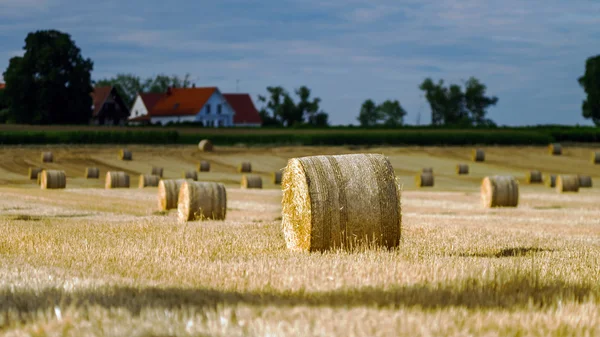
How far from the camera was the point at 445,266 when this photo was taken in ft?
29.5

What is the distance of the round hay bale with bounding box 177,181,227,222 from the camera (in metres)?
19.5

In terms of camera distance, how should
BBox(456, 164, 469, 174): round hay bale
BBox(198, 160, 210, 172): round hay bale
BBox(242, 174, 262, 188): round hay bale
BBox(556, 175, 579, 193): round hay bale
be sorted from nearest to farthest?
1. BBox(556, 175, 579, 193): round hay bale
2. BBox(242, 174, 262, 188): round hay bale
3. BBox(198, 160, 210, 172): round hay bale
4. BBox(456, 164, 469, 174): round hay bale

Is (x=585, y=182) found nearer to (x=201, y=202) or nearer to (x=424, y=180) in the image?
(x=424, y=180)

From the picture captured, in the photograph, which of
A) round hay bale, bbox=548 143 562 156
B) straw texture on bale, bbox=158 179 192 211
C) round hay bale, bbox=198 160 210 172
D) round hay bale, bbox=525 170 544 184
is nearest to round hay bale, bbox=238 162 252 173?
round hay bale, bbox=198 160 210 172

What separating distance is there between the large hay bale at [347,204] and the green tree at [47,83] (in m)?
72.9

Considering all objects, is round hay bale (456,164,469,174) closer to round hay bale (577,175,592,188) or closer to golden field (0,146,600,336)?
round hay bale (577,175,592,188)

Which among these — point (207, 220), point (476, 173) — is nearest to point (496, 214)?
point (207, 220)

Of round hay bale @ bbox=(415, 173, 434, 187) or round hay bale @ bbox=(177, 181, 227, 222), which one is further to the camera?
round hay bale @ bbox=(415, 173, 434, 187)

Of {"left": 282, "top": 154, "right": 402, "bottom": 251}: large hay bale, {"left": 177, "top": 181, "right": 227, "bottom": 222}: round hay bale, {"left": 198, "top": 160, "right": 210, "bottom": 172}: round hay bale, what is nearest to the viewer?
{"left": 282, "top": 154, "right": 402, "bottom": 251}: large hay bale

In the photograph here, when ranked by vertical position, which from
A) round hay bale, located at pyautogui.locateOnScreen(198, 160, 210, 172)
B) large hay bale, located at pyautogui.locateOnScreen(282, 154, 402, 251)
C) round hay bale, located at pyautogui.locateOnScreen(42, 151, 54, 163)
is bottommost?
round hay bale, located at pyautogui.locateOnScreen(198, 160, 210, 172)

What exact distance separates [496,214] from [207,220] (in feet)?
30.5

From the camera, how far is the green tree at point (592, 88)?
120312mm

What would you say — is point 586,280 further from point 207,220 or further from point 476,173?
point 476,173

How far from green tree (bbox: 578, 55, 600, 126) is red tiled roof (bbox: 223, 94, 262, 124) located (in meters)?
44.1
